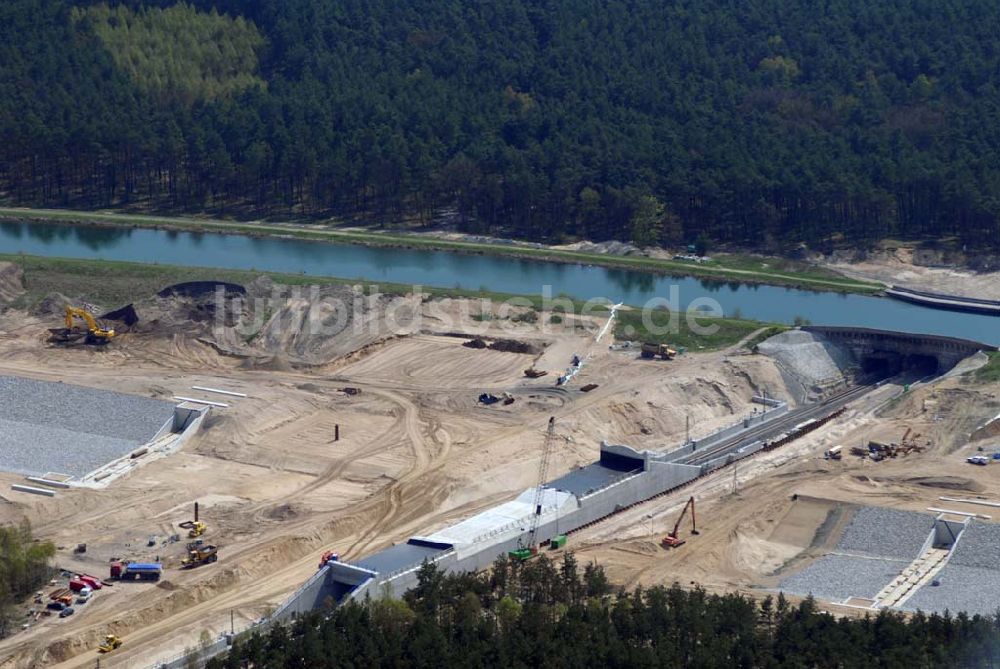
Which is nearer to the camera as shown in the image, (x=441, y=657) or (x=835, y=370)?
(x=441, y=657)

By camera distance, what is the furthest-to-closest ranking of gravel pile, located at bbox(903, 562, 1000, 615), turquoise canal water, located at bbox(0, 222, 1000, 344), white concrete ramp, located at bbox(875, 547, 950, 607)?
turquoise canal water, located at bbox(0, 222, 1000, 344) → white concrete ramp, located at bbox(875, 547, 950, 607) → gravel pile, located at bbox(903, 562, 1000, 615)

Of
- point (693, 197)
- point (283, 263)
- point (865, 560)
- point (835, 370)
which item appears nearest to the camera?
point (865, 560)

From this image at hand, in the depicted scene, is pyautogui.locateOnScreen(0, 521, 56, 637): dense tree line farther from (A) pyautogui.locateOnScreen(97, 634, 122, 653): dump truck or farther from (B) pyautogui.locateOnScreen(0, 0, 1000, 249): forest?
(B) pyautogui.locateOnScreen(0, 0, 1000, 249): forest

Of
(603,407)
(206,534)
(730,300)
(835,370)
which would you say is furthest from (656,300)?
(206,534)

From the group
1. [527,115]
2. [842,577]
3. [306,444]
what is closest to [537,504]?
[842,577]

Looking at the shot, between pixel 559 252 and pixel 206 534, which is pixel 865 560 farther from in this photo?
pixel 559 252

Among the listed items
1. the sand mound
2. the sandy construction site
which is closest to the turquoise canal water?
the sand mound

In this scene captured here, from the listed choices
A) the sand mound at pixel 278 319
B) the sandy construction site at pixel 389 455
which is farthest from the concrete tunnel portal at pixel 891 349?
the sand mound at pixel 278 319
